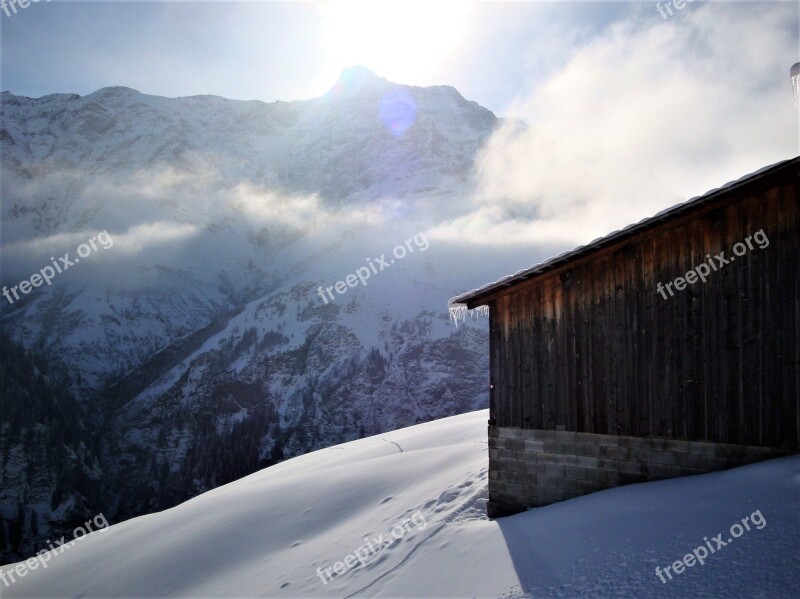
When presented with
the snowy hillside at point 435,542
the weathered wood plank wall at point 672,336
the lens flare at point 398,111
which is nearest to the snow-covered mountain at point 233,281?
the lens flare at point 398,111

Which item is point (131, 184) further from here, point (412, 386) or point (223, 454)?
point (412, 386)

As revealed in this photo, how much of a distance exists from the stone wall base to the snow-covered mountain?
6406 cm

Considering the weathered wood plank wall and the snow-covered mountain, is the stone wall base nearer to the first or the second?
the weathered wood plank wall

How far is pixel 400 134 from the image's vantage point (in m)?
166

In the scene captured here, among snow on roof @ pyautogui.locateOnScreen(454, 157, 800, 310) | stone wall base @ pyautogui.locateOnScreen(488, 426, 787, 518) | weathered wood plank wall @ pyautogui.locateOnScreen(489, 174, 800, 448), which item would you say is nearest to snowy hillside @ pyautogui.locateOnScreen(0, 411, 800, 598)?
stone wall base @ pyautogui.locateOnScreen(488, 426, 787, 518)

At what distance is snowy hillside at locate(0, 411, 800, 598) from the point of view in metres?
5.34

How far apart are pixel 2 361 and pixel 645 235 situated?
4930 inches

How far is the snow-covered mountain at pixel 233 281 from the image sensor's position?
3073 inches

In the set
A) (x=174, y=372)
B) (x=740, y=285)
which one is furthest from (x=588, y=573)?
(x=174, y=372)

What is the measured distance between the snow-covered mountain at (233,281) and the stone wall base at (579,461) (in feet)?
210

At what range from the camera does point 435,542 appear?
8.11m

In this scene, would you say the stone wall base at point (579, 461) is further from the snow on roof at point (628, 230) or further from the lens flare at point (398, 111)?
the lens flare at point (398, 111)

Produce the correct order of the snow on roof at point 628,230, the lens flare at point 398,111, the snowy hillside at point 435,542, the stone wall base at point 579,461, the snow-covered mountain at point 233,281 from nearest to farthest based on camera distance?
the snowy hillside at point 435,542, the snow on roof at point 628,230, the stone wall base at point 579,461, the snow-covered mountain at point 233,281, the lens flare at point 398,111

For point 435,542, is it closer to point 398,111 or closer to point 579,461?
point 579,461
